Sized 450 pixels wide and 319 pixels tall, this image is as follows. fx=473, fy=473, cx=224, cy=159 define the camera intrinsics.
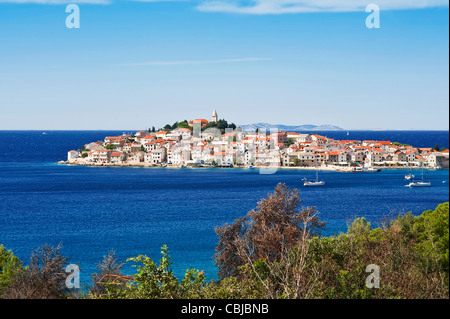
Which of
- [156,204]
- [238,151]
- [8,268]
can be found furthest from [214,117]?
[8,268]

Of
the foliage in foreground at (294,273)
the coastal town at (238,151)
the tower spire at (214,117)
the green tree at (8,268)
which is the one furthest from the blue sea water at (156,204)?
the tower spire at (214,117)

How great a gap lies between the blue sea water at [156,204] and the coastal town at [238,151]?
1.69m

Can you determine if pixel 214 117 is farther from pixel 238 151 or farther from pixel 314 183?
pixel 314 183

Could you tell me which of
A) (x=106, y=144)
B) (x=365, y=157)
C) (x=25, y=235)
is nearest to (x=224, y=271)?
(x=25, y=235)

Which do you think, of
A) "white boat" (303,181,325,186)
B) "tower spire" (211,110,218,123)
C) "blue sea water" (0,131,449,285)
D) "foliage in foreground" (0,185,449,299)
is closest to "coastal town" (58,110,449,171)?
"tower spire" (211,110,218,123)

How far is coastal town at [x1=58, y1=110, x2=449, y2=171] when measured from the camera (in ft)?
82.9

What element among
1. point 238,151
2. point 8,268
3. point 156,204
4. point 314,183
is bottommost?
point 156,204

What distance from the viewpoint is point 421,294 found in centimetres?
270

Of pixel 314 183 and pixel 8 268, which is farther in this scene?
pixel 314 183

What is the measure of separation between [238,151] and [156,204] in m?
12.6

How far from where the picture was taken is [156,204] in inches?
563

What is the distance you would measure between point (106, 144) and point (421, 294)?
28847 mm

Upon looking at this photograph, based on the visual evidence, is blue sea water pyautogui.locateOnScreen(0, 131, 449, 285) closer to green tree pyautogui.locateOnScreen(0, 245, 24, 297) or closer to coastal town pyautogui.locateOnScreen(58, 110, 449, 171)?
coastal town pyautogui.locateOnScreen(58, 110, 449, 171)

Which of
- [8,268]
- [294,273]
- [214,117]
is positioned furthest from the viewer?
[214,117]
